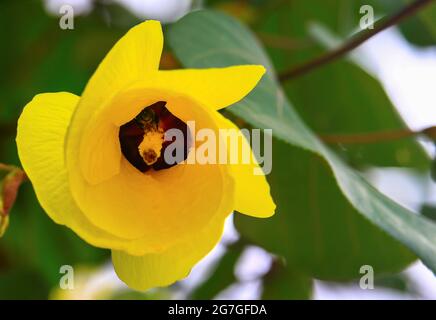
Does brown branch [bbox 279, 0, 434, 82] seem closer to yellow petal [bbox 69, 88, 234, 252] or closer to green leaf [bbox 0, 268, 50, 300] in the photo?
yellow petal [bbox 69, 88, 234, 252]

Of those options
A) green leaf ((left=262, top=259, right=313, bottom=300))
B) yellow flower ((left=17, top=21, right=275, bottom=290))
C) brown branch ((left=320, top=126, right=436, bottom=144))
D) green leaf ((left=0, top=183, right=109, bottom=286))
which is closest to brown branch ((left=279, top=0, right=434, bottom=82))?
brown branch ((left=320, top=126, right=436, bottom=144))

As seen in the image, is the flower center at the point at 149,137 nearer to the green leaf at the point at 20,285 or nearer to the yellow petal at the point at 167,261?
the yellow petal at the point at 167,261

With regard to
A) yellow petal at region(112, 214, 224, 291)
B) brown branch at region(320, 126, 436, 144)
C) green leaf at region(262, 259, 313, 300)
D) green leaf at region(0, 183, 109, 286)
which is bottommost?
green leaf at region(0, 183, 109, 286)

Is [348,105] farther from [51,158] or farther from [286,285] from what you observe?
[51,158]

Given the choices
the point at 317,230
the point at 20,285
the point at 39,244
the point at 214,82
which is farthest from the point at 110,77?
the point at 39,244

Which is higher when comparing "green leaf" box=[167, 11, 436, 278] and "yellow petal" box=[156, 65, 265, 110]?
"yellow petal" box=[156, 65, 265, 110]

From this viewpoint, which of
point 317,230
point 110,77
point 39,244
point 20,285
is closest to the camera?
point 110,77

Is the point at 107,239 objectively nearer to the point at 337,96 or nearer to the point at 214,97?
the point at 214,97
